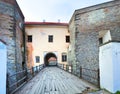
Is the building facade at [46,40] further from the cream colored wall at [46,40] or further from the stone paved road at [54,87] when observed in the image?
the stone paved road at [54,87]

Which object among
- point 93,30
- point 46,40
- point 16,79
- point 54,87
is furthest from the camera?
point 46,40

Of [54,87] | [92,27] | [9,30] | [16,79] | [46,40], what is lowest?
[16,79]

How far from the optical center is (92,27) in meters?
17.5

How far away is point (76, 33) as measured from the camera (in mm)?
18812

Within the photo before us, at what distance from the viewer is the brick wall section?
16.2 meters

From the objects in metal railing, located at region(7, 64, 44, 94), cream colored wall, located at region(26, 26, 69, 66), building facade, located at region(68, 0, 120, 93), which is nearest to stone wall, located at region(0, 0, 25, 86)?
metal railing, located at region(7, 64, 44, 94)

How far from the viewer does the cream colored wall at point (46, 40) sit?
2592 cm

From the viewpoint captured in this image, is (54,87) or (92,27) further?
(92,27)

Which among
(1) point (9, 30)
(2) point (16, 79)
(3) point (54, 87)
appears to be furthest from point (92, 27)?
(3) point (54, 87)

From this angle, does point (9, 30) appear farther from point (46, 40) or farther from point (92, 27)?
point (46, 40)

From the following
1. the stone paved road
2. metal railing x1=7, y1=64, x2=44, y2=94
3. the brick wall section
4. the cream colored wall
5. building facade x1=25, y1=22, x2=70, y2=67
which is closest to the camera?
metal railing x1=7, y1=64, x2=44, y2=94

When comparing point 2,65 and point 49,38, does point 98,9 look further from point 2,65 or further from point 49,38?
point 2,65

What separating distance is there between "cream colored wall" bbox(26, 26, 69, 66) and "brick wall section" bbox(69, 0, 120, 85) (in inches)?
299

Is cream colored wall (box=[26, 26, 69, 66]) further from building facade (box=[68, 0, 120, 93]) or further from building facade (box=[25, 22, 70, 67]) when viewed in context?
building facade (box=[68, 0, 120, 93])
